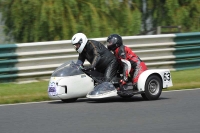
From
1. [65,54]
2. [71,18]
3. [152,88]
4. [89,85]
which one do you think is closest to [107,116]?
[89,85]

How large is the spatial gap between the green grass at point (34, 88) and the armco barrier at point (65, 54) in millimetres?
368

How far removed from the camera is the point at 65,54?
13781mm

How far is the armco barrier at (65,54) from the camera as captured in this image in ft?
42.7

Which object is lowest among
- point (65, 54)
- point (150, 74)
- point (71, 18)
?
point (65, 54)

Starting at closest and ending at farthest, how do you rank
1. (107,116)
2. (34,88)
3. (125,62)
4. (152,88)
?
(107,116) < (125,62) < (152,88) < (34,88)

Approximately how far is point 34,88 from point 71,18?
3.60 metres

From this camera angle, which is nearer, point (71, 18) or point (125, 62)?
point (125, 62)

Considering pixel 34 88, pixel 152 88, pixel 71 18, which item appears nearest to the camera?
pixel 152 88

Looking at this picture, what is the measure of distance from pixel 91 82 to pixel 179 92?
223cm

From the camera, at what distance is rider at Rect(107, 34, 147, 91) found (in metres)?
10.4

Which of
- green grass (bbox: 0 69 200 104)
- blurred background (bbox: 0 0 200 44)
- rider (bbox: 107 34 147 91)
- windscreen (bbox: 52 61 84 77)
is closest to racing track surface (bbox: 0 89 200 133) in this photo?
rider (bbox: 107 34 147 91)

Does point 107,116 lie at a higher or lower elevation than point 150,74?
lower

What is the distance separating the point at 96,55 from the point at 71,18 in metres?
5.19

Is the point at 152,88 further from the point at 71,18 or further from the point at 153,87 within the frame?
the point at 71,18
